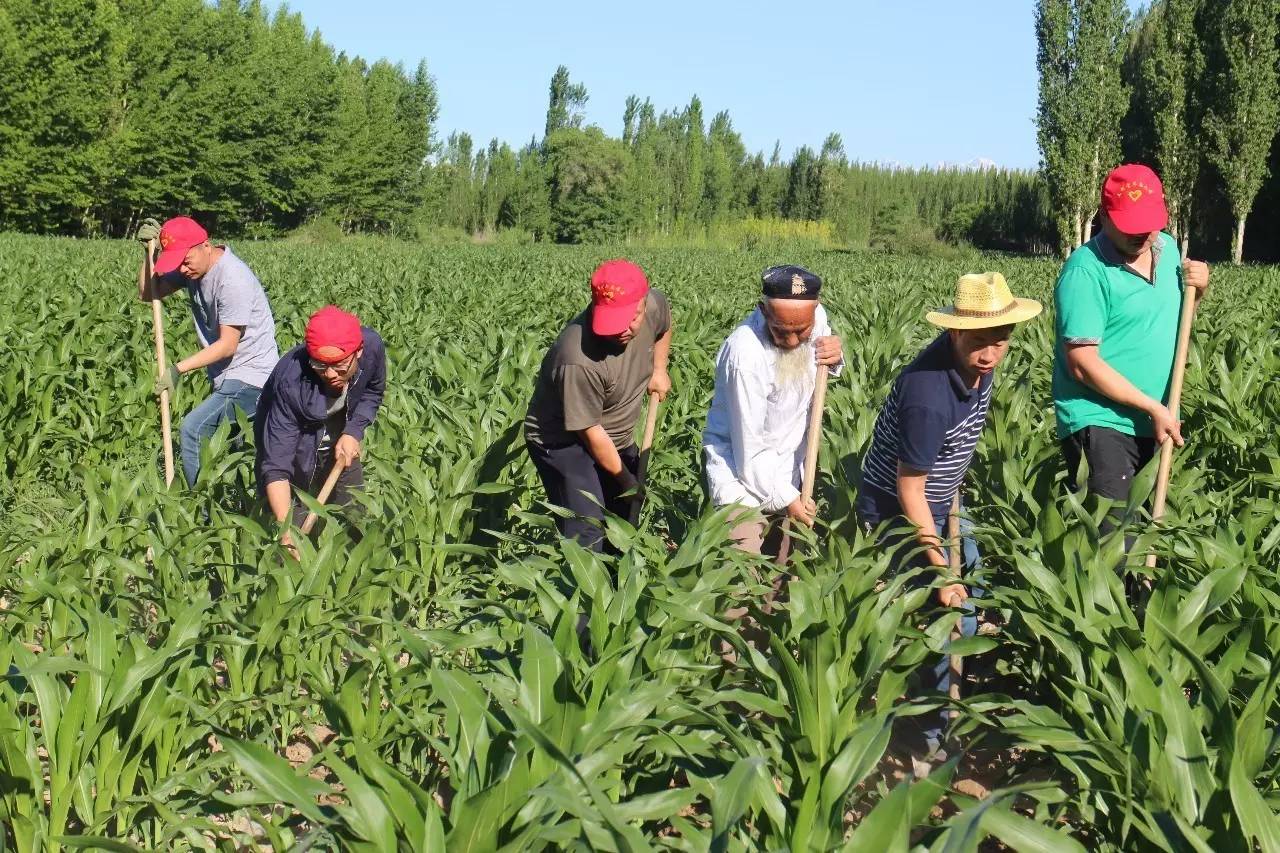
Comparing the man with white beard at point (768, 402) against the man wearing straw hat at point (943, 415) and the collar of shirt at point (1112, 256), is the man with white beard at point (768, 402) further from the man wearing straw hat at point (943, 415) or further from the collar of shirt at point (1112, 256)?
the collar of shirt at point (1112, 256)

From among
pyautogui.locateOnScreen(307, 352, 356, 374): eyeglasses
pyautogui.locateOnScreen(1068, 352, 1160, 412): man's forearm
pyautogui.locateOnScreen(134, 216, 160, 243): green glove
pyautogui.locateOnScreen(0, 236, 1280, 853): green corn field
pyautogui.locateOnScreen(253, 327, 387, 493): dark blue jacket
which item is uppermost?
pyautogui.locateOnScreen(134, 216, 160, 243): green glove

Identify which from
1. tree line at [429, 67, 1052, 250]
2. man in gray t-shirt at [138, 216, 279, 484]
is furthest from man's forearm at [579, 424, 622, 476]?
tree line at [429, 67, 1052, 250]

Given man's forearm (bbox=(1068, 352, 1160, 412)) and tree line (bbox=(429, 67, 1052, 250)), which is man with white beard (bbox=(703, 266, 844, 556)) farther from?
tree line (bbox=(429, 67, 1052, 250))

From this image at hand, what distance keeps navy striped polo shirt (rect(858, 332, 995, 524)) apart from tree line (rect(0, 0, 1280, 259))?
4403 centimetres

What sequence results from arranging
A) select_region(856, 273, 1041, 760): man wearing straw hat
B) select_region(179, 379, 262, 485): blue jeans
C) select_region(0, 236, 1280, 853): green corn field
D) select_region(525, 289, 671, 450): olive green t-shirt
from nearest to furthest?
1. select_region(0, 236, 1280, 853): green corn field
2. select_region(856, 273, 1041, 760): man wearing straw hat
3. select_region(525, 289, 671, 450): olive green t-shirt
4. select_region(179, 379, 262, 485): blue jeans

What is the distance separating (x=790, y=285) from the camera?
155 inches

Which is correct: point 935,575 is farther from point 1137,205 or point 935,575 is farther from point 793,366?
point 1137,205

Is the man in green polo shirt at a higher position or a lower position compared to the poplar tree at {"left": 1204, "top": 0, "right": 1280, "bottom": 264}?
lower

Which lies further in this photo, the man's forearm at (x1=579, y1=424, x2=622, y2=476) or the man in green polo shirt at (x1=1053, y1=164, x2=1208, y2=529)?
the man's forearm at (x1=579, y1=424, x2=622, y2=476)

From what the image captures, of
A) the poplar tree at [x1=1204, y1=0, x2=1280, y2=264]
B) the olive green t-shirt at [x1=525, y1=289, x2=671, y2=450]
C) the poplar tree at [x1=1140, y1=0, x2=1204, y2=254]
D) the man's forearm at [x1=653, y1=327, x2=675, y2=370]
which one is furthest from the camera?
the poplar tree at [x1=1140, y1=0, x2=1204, y2=254]

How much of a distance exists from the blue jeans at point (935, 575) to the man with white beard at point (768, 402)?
34 cm

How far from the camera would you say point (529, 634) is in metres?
2.93

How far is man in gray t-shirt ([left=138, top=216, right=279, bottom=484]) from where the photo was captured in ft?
18.7

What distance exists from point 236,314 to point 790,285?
304cm
